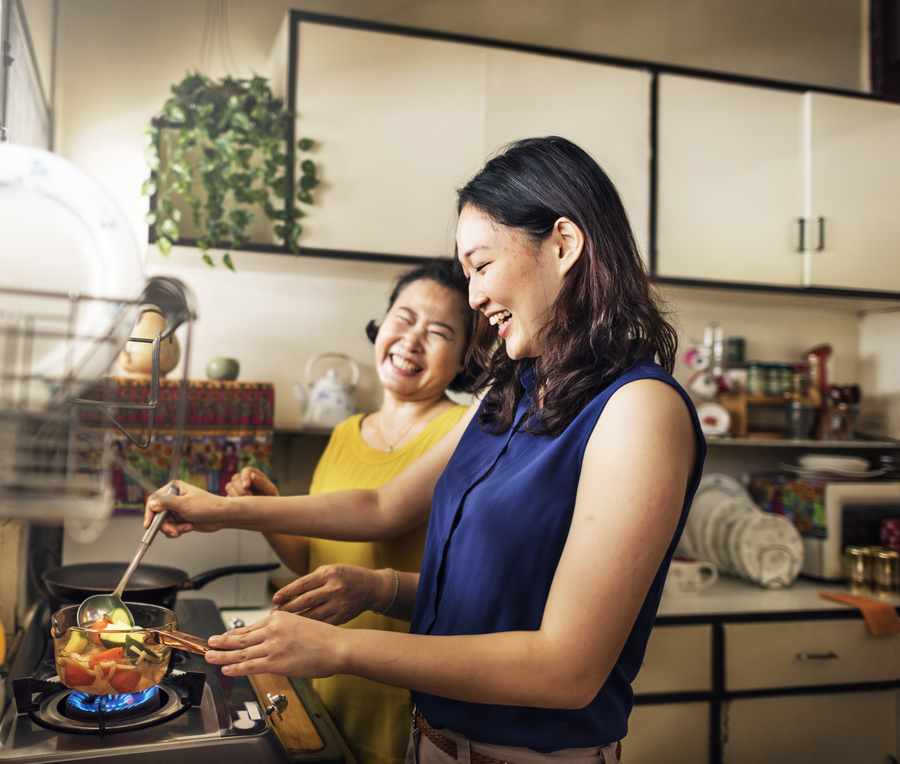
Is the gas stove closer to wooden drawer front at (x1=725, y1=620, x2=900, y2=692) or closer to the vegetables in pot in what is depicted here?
the vegetables in pot

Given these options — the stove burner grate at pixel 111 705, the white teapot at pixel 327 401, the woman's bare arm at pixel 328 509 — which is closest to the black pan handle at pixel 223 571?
the white teapot at pixel 327 401

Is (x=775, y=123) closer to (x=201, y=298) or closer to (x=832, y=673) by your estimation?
(x=832, y=673)

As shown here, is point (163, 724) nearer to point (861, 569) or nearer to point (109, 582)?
point (109, 582)

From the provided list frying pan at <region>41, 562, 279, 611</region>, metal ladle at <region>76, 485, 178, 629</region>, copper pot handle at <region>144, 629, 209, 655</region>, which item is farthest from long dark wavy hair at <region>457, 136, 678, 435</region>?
frying pan at <region>41, 562, 279, 611</region>

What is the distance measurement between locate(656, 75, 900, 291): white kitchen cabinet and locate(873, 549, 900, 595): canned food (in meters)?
0.84

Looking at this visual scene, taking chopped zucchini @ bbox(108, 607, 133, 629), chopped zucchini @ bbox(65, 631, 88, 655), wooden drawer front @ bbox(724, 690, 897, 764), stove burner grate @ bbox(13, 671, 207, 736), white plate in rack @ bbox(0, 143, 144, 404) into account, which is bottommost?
wooden drawer front @ bbox(724, 690, 897, 764)

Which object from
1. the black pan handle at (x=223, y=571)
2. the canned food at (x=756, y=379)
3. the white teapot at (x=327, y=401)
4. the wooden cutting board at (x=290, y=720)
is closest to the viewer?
the wooden cutting board at (x=290, y=720)

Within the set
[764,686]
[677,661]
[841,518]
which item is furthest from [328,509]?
[841,518]

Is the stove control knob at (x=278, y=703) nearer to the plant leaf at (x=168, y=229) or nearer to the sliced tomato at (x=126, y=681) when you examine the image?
the sliced tomato at (x=126, y=681)

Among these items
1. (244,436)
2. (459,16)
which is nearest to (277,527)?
(244,436)

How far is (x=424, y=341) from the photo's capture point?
→ 1427 mm

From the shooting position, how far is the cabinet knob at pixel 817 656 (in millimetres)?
1900

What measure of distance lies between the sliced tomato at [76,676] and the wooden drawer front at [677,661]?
1.38m

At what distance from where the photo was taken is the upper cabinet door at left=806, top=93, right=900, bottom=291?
224 centimetres
